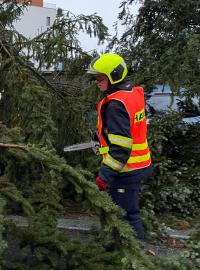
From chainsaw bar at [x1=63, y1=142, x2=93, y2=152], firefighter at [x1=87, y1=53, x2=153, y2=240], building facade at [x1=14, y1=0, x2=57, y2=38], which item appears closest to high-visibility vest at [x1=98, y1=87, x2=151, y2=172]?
firefighter at [x1=87, y1=53, x2=153, y2=240]

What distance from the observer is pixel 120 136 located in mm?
4027

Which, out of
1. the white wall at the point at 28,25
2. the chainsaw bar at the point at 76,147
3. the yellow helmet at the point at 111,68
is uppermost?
the white wall at the point at 28,25

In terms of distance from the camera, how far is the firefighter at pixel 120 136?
13.3 ft

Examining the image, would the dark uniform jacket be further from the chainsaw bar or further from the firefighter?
the chainsaw bar

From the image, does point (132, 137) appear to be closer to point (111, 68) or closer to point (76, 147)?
point (111, 68)

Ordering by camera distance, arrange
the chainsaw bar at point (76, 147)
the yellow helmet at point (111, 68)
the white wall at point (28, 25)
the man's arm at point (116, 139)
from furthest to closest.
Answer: the white wall at point (28, 25), the chainsaw bar at point (76, 147), the yellow helmet at point (111, 68), the man's arm at point (116, 139)

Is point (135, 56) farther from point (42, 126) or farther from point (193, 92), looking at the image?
point (42, 126)

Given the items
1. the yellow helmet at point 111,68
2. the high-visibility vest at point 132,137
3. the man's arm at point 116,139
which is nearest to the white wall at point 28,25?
the yellow helmet at point 111,68

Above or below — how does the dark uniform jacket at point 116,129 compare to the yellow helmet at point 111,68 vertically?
below

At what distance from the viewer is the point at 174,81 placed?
605cm

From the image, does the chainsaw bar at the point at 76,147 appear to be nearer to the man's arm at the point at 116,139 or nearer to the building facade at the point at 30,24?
the man's arm at the point at 116,139

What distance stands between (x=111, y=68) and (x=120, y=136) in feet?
1.86

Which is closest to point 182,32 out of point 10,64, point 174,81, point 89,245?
point 174,81

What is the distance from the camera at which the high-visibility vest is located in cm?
406
